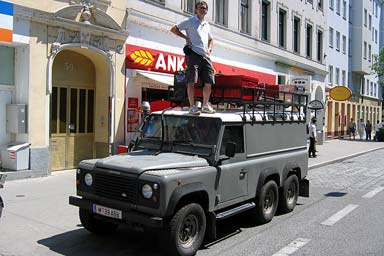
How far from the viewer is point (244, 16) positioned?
21.8 metres

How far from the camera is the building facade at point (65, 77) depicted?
11203 mm

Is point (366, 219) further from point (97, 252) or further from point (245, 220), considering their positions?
point (97, 252)

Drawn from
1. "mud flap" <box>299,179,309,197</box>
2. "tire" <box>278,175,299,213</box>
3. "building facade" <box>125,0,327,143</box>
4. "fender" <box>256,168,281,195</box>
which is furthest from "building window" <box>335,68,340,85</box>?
"fender" <box>256,168,281,195</box>

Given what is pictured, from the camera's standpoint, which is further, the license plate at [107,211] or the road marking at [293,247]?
the road marking at [293,247]

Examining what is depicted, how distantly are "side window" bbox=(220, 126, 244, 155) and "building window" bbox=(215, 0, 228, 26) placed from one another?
13012mm

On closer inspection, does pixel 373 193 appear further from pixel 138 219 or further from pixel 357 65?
pixel 357 65

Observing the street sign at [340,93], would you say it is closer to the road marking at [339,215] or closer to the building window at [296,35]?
the building window at [296,35]

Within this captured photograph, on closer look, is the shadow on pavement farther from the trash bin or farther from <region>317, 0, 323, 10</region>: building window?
<region>317, 0, 323, 10</region>: building window

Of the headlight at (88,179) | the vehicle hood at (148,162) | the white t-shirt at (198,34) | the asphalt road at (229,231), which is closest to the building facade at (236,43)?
the asphalt road at (229,231)

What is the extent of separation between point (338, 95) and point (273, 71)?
3747 millimetres

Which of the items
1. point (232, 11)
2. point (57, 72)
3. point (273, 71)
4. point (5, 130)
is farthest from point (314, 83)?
point (5, 130)

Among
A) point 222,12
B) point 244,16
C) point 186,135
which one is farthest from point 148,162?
point 244,16

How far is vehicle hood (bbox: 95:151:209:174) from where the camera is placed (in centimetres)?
579

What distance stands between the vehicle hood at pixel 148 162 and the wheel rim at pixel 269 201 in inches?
76.2
